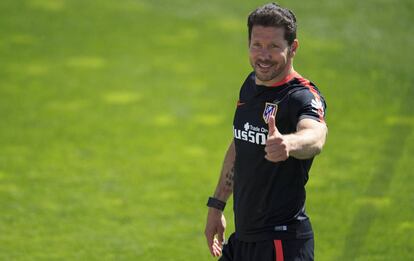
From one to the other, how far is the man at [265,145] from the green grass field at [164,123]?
8.91ft

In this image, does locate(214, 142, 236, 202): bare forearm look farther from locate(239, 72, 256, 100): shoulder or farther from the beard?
the beard

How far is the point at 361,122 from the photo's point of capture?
1069 centimetres

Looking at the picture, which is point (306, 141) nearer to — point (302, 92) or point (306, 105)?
point (306, 105)

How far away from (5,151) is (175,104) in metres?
2.49

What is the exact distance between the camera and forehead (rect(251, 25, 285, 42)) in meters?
4.68

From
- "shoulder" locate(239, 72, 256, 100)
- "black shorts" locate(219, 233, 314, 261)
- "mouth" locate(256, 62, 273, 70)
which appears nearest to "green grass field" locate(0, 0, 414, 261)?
"black shorts" locate(219, 233, 314, 261)

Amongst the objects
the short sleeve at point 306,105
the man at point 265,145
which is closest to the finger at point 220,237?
the man at point 265,145

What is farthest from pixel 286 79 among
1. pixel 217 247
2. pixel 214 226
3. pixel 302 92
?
pixel 217 247

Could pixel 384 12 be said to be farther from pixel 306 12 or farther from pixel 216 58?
pixel 216 58

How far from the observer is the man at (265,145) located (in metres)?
4.68

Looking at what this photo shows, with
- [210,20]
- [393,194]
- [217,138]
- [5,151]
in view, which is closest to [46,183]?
[5,151]

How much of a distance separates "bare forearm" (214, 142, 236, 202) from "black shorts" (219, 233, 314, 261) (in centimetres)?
40

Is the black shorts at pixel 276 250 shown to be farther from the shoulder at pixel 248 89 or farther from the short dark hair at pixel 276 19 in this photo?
the short dark hair at pixel 276 19

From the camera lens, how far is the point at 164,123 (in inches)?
426
